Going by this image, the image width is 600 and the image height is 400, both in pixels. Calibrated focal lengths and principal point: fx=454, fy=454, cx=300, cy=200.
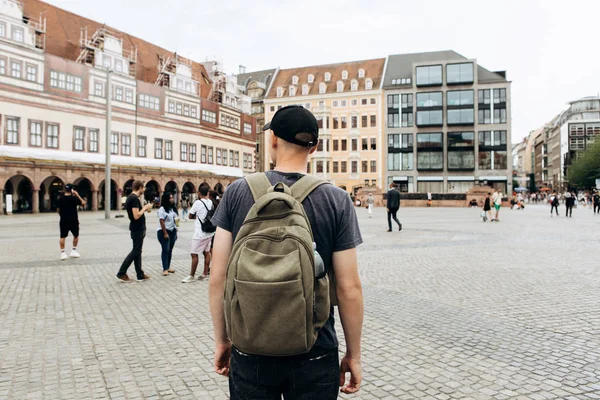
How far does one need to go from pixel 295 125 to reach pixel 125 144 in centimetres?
5024

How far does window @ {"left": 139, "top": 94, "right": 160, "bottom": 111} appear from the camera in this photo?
1977 inches

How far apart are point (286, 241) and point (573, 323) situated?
18.8 feet

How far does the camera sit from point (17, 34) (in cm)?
3897

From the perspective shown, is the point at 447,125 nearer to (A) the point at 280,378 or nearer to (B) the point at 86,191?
(B) the point at 86,191

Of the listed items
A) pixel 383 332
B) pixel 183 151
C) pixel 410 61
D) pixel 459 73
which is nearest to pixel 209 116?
pixel 183 151

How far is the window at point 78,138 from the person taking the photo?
4350cm

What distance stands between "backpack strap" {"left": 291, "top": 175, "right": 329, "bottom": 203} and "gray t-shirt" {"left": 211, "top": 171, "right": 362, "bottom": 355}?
29 mm

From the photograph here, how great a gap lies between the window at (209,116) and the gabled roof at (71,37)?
25.0 feet

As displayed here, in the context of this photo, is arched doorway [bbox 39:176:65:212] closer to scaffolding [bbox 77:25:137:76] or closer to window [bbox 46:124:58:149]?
window [bbox 46:124:58:149]

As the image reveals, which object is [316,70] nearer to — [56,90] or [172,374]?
[56,90]

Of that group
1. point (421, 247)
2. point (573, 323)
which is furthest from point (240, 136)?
point (573, 323)

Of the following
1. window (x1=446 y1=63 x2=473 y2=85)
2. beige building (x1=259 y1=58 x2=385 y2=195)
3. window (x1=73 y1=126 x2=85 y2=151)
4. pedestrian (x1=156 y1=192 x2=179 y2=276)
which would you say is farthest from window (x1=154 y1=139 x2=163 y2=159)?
window (x1=446 y1=63 x2=473 y2=85)

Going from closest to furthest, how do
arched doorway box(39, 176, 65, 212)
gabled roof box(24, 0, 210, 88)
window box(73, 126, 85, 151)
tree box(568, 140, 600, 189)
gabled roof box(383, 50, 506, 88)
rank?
arched doorway box(39, 176, 65, 212)
window box(73, 126, 85, 151)
gabled roof box(24, 0, 210, 88)
gabled roof box(383, 50, 506, 88)
tree box(568, 140, 600, 189)

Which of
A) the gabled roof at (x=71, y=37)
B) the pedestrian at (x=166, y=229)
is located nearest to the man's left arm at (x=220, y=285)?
the pedestrian at (x=166, y=229)
